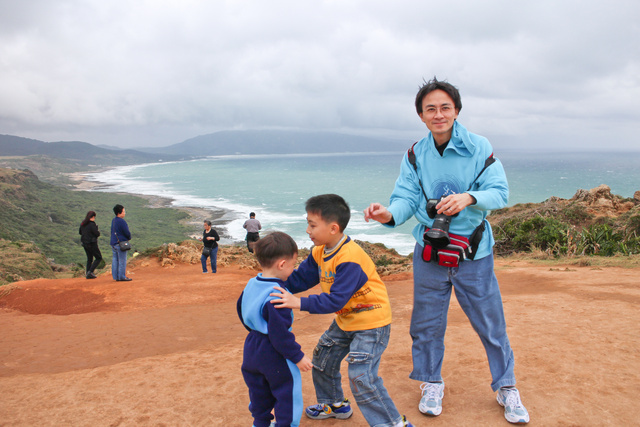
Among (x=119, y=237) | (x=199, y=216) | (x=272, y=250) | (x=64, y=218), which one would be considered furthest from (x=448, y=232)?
(x=64, y=218)

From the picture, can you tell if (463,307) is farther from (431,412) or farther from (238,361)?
(238,361)

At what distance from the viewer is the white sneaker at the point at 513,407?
109 inches

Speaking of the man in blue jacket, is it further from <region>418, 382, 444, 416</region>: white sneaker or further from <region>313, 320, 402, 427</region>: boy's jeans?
<region>313, 320, 402, 427</region>: boy's jeans

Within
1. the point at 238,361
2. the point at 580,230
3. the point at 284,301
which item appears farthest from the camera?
the point at 580,230

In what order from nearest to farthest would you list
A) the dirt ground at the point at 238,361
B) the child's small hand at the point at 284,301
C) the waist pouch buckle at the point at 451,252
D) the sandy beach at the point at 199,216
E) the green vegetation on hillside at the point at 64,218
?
the child's small hand at the point at 284,301, the waist pouch buckle at the point at 451,252, the dirt ground at the point at 238,361, the green vegetation on hillside at the point at 64,218, the sandy beach at the point at 199,216

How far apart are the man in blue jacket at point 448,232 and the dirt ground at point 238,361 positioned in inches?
15.6

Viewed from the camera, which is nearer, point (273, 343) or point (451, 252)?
point (273, 343)

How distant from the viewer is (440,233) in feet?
8.48

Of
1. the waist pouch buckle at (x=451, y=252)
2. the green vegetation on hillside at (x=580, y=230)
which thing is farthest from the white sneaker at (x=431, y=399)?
the green vegetation on hillside at (x=580, y=230)

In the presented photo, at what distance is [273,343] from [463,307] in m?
1.32

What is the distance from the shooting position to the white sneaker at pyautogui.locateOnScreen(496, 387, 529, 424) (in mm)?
2777

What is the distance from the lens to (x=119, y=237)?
947cm

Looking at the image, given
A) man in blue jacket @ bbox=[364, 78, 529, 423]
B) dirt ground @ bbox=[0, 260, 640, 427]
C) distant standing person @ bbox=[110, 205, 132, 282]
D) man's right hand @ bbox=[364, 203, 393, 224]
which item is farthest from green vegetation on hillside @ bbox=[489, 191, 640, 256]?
distant standing person @ bbox=[110, 205, 132, 282]

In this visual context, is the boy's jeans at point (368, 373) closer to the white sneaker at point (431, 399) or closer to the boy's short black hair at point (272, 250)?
the white sneaker at point (431, 399)
